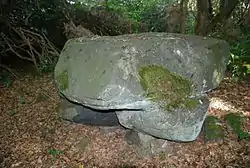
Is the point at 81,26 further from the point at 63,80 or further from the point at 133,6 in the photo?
the point at 133,6

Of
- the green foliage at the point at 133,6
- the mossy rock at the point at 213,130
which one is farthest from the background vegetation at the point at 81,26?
the mossy rock at the point at 213,130

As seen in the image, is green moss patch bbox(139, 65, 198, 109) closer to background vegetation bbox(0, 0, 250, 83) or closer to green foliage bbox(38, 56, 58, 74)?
background vegetation bbox(0, 0, 250, 83)

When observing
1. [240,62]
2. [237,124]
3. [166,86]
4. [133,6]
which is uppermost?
[166,86]

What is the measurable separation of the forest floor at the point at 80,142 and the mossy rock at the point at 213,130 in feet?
0.32

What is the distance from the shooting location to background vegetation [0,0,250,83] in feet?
28.4

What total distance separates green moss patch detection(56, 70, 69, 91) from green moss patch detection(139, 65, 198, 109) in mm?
1295

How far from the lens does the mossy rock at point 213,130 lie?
545cm

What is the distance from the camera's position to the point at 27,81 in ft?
28.6

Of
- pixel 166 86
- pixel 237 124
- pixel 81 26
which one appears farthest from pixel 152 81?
pixel 81 26

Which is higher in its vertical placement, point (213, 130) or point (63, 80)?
point (63, 80)

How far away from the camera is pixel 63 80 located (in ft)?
17.5

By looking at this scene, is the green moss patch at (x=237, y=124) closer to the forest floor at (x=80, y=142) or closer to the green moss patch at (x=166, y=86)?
the forest floor at (x=80, y=142)

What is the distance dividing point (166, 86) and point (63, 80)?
1.71 metres

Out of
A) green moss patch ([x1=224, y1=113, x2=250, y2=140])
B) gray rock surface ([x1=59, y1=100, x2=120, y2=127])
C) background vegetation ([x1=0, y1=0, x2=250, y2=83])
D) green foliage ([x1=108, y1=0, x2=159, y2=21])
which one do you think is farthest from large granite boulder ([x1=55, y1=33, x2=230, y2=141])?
green foliage ([x1=108, y1=0, x2=159, y2=21])
